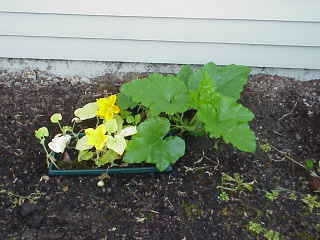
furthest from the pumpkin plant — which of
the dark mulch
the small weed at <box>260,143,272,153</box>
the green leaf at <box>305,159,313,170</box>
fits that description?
the green leaf at <box>305,159,313,170</box>

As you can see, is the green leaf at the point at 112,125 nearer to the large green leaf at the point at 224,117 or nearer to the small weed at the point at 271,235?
the large green leaf at the point at 224,117

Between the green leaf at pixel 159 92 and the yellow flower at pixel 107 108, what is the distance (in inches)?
5.5

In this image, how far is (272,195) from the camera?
241 centimetres

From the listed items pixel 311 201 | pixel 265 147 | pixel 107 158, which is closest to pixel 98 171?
pixel 107 158

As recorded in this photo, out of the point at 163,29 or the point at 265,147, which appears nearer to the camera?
the point at 265,147

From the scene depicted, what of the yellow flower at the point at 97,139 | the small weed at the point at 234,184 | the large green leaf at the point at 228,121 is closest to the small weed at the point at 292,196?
the small weed at the point at 234,184

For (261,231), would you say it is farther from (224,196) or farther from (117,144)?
(117,144)

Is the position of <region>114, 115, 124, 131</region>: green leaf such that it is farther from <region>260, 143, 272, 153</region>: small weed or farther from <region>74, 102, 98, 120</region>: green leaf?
<region>260, 143, 272, 153</region>: small weed

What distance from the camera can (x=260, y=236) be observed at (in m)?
2.20

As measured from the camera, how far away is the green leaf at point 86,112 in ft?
8.79

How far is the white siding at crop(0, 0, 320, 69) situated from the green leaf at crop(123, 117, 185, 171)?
2.84 feet

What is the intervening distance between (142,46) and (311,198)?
1.48 meters

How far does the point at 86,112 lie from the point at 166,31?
0.79 metres

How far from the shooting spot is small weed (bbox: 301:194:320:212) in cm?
237
